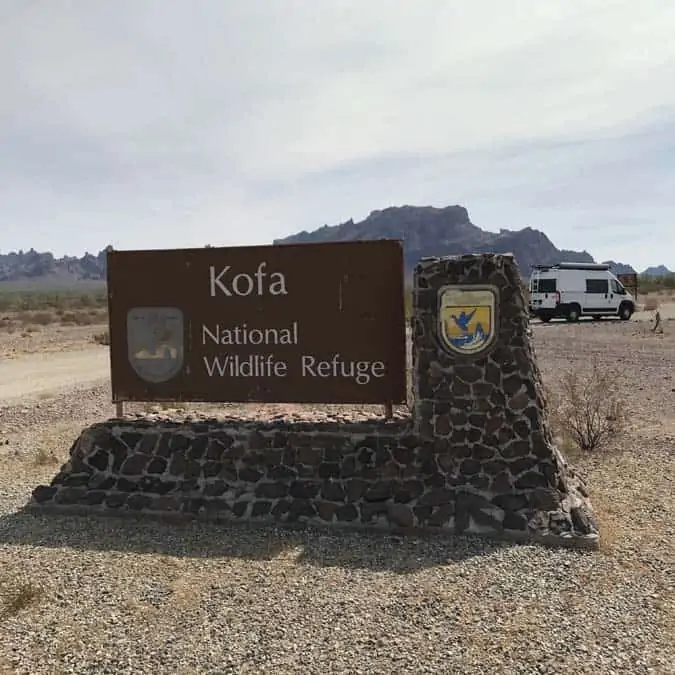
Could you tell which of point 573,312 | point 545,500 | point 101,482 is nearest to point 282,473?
point 101,482

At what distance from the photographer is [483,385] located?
660 centimetres

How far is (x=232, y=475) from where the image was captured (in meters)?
7.09

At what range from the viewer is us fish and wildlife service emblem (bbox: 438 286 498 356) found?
6.58 metres

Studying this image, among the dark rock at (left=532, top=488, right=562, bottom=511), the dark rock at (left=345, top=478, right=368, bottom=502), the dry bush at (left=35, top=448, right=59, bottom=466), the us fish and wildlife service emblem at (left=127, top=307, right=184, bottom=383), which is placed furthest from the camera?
the dry bush at (left=35, top=448, right=59, bottom=466)

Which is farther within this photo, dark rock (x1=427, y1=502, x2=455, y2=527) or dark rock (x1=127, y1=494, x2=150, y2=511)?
dark rock (x1=127, y1=494, x2=150, y2=511)

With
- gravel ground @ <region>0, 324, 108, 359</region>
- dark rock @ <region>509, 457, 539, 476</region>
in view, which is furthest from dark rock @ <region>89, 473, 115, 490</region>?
gravel ground @ <region>0, 324, 108, 359</region>

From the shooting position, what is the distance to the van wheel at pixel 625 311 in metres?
33.1

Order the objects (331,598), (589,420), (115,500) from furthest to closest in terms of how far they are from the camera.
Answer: (589,420), (115,500), (331,598)

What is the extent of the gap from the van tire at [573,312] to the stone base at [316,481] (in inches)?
1053

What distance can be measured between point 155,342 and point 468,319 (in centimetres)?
327

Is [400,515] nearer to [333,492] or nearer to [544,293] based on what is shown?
[333,492]

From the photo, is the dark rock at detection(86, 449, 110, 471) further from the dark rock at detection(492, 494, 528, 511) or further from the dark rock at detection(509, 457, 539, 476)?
the dark rock at detection(509, 457, 539, 476)

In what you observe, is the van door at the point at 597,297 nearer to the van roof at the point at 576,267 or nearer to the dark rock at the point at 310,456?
the van roof at the point at 576,267

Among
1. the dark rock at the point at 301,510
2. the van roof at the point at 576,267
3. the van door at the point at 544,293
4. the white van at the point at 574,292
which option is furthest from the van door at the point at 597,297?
the dark rock at the point at 301,510
